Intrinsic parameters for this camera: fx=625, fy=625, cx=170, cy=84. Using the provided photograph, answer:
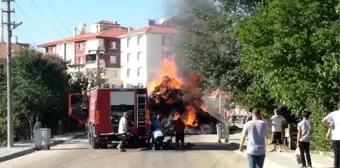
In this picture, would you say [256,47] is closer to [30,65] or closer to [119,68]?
[30,65]

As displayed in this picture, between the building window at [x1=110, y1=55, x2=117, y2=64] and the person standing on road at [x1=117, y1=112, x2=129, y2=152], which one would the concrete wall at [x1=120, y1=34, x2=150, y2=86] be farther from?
the person standing on road at [x1=117, y1=112, x2=129, y2=152]

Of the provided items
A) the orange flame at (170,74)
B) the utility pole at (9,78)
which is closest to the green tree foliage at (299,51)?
the utility pole at (9,78)

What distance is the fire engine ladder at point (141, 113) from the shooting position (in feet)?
91.0

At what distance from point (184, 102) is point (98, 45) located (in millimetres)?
63718

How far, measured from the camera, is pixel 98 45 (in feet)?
361

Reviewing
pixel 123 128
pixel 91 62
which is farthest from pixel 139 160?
pixel 91 62

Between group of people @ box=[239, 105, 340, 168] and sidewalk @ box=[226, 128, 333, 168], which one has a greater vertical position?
group of people @ box=[239, 105, 340, 168]

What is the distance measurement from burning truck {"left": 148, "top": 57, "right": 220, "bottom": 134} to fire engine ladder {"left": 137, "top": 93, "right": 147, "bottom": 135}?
1838cm

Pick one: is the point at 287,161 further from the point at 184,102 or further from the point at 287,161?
the point at 184,102

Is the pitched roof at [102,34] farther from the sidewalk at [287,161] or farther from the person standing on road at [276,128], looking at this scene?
the sidewalk at [287,161]

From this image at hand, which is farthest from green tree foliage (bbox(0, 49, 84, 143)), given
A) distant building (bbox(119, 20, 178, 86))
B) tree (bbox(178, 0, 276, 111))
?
distant building (bbox(119, 20, 178, 86))

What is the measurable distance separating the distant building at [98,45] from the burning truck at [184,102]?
59.1 metres

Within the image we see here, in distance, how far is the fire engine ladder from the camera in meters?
27.8

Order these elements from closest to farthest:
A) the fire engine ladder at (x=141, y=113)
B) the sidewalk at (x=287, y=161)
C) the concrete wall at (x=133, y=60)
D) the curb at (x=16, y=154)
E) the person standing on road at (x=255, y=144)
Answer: the person standing on road at (x=255, y=144)
the sidewalk at (x=287, y=161)
the curb at (x=16, y=154)
the fire engine ladder at (x=141, y=113)
the concrete wall at (x=133, y=60)
